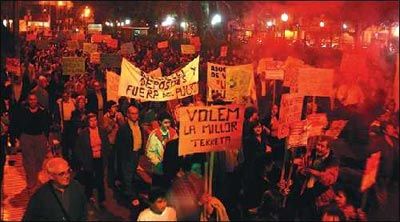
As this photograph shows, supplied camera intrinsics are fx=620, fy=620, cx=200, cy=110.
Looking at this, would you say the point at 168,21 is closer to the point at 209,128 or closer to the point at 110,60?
the point at 110,60

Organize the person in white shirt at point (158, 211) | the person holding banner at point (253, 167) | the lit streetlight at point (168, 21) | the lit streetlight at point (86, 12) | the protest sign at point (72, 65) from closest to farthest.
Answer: the person in white shirt at point (158, 211)
the person holding banner at point (253, 167)
the protest sign at point (72, 65)
the lit streetlight at point (168, 21)
the lit streetlight at point (86, 12)

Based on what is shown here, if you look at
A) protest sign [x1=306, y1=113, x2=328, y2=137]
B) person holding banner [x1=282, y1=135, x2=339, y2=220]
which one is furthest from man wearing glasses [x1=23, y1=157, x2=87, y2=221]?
protest sign [x1=306, y1=113, x2=328, y2=137]

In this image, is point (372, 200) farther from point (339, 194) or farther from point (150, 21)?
point (150, 21)

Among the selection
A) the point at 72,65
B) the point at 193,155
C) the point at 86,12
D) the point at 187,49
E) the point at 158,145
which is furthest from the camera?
the point at 86,12

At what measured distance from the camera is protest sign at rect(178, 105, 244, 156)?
718 cm

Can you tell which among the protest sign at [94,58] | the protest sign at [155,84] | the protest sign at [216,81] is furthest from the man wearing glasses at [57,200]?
the protest sign at [94,58]

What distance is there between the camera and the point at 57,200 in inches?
226

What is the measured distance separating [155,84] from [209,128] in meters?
1.99

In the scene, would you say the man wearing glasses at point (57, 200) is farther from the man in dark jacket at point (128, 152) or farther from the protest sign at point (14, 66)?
the protest sign at point (14, 66)

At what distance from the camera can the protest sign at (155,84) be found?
29.0 ft

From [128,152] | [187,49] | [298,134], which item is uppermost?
[187,49]

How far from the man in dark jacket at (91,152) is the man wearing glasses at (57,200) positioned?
8.34ft

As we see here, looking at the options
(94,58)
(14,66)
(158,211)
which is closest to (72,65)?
(14,66)

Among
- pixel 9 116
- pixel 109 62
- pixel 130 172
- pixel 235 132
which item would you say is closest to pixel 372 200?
pixel 235 132
